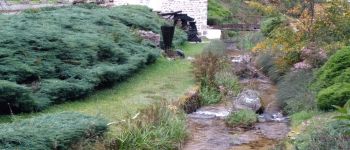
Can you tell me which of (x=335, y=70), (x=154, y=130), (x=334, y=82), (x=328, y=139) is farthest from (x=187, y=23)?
(x=328, y=139)

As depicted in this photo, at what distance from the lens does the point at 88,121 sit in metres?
9.05

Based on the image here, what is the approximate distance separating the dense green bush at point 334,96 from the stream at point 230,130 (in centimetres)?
88

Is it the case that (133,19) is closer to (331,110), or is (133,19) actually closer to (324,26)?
(324,26)

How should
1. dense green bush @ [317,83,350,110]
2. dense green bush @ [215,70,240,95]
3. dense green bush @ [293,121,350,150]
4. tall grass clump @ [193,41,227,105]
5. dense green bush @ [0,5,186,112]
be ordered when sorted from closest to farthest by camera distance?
dense green bush @ [293,121,350,150] < dense green bush @ [317,83,350,110] < dense green bush @ [0,5,186,112] < tall grass clump @ [193,41,227,105] < dense green bush @ [215,70,240,95]

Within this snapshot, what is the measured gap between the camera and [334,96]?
12.1 m

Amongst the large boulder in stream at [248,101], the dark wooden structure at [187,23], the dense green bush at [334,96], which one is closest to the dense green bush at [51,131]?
the dense green bush at [334,96]

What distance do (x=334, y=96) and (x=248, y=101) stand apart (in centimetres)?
312

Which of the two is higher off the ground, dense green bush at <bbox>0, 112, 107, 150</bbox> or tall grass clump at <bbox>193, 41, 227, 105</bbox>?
dense green bush at <bbox>0, 112, 107, 150</bbox>

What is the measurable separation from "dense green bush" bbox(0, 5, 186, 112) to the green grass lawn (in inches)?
9.6

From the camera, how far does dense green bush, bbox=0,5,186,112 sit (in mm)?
12516

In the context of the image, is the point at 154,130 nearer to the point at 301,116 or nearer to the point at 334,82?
the point at 301,116

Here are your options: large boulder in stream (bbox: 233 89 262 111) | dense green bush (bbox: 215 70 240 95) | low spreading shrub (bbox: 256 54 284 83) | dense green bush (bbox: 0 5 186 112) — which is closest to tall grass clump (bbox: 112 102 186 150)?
dense green bush (bbox: 0 5 186 112)

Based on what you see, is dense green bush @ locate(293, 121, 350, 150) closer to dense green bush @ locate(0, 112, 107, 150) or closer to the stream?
the stream

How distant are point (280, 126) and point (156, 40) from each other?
10.2 m
